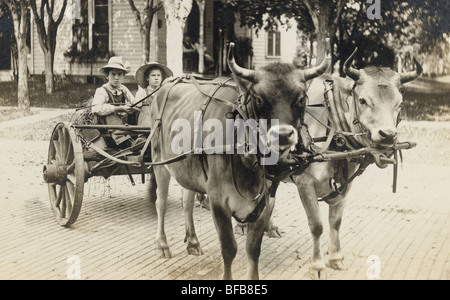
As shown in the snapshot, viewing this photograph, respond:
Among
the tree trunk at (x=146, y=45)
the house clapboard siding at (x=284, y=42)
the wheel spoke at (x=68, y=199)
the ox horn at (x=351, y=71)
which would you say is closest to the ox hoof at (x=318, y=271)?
the ox horn at (x=351, y=71)

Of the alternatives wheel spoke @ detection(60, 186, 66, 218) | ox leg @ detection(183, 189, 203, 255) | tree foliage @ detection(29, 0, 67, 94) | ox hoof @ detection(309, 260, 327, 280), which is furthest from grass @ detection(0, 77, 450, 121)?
ox leg @ detection(183, 189, 203, 255)

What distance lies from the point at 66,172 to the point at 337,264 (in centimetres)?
343

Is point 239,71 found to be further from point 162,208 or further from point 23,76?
point 23,76

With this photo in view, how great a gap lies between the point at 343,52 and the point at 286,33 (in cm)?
80

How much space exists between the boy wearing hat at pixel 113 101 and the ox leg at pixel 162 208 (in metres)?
0.89

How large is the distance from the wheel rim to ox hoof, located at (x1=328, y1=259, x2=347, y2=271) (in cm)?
292

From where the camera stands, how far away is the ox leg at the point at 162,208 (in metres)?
5.82

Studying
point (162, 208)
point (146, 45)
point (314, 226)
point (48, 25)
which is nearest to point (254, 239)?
point (314, 226)

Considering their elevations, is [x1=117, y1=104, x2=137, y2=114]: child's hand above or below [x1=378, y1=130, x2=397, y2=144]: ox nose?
above

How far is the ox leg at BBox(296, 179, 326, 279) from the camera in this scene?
203 inches

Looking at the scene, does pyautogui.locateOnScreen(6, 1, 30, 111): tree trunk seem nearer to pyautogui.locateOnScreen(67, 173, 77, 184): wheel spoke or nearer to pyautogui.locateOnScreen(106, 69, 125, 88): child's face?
pyautogui.locateOnScreen(106, 69, 125, 88): child's face

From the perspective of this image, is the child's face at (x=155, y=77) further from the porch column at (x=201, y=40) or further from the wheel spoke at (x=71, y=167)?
the wheel spoke at (x=71, y=167)

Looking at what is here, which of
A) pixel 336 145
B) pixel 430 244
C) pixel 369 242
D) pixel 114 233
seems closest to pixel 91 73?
pixel 114 233

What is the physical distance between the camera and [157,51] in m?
7.41
